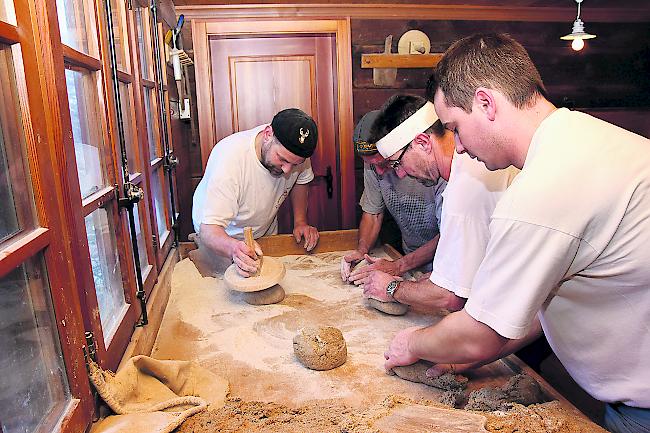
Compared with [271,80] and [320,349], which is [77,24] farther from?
[271,80]

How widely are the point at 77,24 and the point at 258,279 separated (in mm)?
1058

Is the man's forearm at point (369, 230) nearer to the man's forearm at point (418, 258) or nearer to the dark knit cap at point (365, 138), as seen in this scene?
the man's forearm at point (418, 258)

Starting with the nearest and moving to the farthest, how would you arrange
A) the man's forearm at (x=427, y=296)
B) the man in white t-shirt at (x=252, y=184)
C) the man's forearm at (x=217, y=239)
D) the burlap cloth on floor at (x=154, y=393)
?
the burlap cloth on floor at (x=154, y=393), the man's forearm at (x=427, y=296), the man's forearm at (x=217, y=239), the man in white t-shirt at (x=252, y=184)

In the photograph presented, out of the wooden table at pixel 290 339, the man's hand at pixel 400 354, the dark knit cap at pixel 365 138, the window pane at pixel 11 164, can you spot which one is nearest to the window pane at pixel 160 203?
the wooden table at pixel 290 339

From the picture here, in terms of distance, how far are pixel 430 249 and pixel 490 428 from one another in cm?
131

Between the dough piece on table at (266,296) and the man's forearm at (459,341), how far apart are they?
78cm

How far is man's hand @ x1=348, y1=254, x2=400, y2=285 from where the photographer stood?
2.12 meters

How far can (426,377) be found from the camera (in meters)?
1.38

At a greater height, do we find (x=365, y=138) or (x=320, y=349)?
(x=365, y=138)

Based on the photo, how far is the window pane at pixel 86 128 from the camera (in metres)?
1.23

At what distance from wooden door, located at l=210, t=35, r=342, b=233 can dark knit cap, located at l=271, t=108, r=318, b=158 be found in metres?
1.48

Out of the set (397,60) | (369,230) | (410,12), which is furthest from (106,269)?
(410,12)

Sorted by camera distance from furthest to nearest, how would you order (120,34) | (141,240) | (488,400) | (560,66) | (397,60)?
1. (560,66)
2. (397,60)
3. (141,240)
4. (120,34)
5. (488,400)

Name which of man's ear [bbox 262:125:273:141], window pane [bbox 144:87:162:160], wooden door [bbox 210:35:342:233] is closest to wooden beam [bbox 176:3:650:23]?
wooden door [bbox 210:35:342:233]
